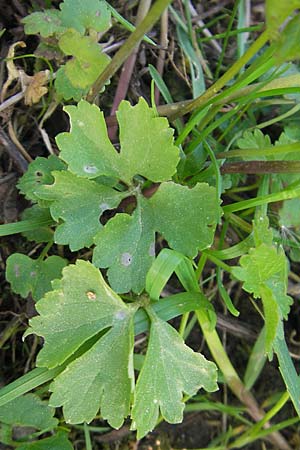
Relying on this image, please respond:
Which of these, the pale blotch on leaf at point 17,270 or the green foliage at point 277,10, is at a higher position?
the green foliage at point 277,10

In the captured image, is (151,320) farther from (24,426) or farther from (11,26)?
(11,26)

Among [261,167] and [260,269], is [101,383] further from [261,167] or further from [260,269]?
[261,167]

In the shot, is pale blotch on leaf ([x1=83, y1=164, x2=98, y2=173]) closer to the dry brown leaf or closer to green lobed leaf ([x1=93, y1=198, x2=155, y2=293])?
green lobed leaf ([x1=93, y1=198, x2=155, y2=293])

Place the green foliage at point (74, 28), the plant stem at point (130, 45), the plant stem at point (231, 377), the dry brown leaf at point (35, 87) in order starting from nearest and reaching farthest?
the plant stem at point (130, 45) < the green foliage at point (74, 28) < the dry brown leaf at point (35, 87) < the plant stem at point (231, 377)

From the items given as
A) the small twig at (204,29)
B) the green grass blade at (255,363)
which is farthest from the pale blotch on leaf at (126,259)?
the small twig at (204,29)

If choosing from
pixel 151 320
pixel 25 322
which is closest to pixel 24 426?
pixel 25 322

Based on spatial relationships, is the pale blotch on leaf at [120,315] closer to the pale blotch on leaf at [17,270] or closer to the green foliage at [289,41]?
the pale blotch on leaf at [17,270]

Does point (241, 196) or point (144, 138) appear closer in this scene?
point (144, 138)
